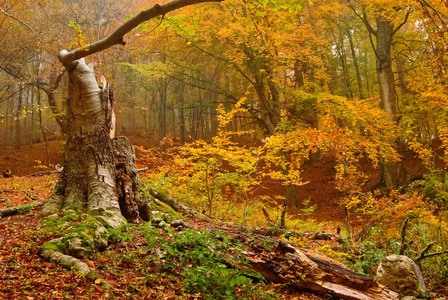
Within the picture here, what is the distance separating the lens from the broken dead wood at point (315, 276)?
3.51 meters

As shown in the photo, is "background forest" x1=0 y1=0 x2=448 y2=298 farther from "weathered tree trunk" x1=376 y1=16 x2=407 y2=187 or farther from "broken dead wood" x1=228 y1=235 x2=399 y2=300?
"broken dead wood" x1=228 y1=235 x2=399 y2=300

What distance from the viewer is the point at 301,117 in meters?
14.5

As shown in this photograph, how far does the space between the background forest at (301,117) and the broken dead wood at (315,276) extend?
1.22 m

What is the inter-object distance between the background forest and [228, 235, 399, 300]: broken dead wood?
48.1 inches

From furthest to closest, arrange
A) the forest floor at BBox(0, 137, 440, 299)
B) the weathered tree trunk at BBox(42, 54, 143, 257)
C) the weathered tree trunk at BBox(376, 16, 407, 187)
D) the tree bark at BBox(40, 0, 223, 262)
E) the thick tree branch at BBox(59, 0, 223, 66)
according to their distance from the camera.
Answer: the weathered tree trunk at BBox(376, 16, 407, 187), the weathered tree trunk at BBox(42, 54, 143, 257), the tree bark at BBox(40, 0, 223, 262), the thick tree branch at BBox(59, 0, 223, 66), the forest floor at BBox(0, 137, 440, 299)

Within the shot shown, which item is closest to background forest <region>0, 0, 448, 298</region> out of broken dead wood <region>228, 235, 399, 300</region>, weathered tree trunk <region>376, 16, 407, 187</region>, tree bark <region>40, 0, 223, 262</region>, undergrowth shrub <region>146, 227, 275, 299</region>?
weathered tree trunk <region>376, 16, 407, 187</region>

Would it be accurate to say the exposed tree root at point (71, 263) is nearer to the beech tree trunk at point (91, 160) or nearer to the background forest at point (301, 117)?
the beech tree trunk at point (91, 160)

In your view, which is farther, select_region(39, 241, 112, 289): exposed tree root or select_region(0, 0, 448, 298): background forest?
select_region(0, 0, 448, 298): background forest

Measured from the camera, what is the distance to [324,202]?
46.0ft

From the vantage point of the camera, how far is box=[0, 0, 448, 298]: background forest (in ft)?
17.5

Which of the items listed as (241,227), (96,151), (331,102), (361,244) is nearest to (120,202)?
(96,151)

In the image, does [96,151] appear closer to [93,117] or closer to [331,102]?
[93,117]

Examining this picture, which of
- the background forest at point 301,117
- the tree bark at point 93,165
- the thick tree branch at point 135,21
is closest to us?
the thick tree branch at point 135,21

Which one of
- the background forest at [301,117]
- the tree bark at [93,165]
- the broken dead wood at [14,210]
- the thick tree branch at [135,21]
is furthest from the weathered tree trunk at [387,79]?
the broken dead wood at [14,210]
